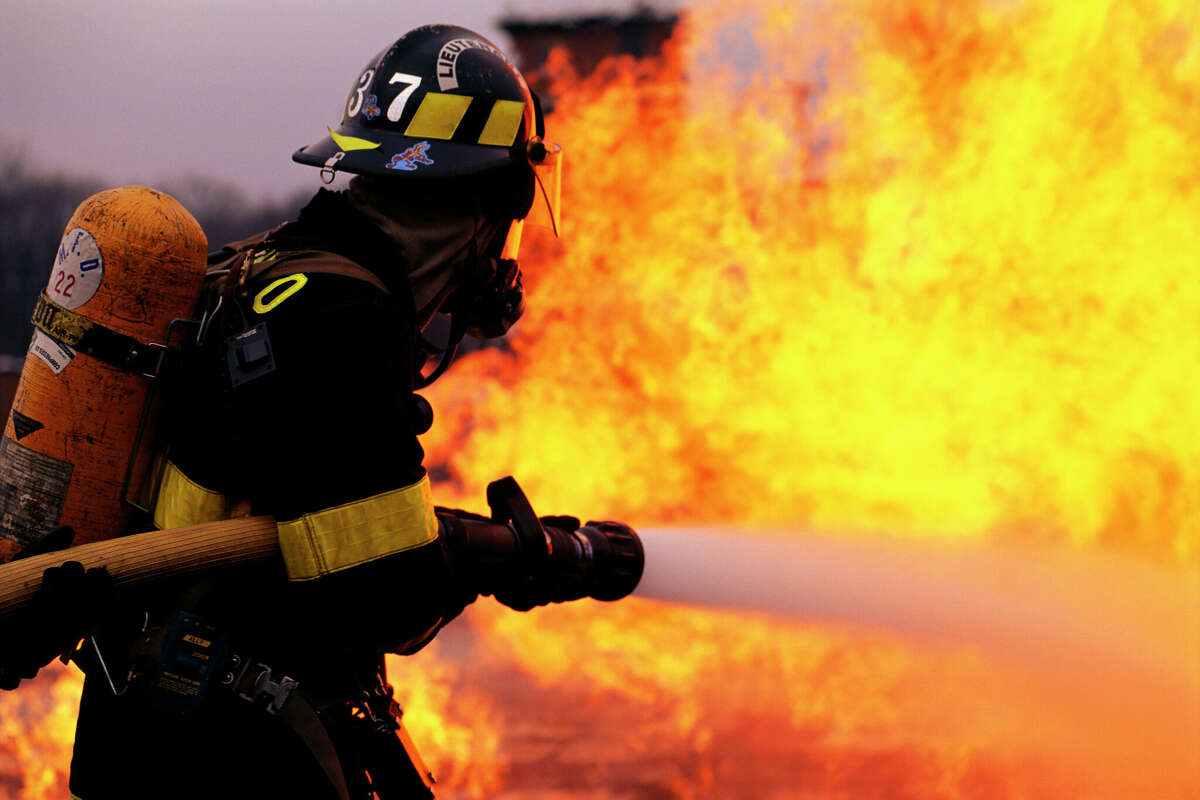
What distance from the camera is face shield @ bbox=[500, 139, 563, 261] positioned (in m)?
2.45

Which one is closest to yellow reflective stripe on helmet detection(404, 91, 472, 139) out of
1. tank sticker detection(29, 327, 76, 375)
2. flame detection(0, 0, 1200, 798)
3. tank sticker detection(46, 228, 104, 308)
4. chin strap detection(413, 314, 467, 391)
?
chin strap detection(413, 314, 467, 391)

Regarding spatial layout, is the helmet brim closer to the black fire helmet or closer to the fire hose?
the black fire helmet

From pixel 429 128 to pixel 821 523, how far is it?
4.75 m

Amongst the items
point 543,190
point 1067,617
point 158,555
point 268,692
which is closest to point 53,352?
point 158,555

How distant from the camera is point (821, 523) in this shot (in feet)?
21.6

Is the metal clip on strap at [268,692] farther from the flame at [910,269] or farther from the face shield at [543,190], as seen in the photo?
the flame at [910,269]

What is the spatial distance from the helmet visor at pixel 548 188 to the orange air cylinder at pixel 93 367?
0.79 m

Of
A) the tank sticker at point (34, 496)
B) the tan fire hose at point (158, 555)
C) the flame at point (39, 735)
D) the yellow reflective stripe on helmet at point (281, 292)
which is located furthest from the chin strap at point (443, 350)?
the flame at point (39, 735)

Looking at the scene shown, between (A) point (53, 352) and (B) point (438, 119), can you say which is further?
(B) point (438, 119)

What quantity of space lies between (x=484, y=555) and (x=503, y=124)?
0.88 m

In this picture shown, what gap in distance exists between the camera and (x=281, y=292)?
192 centimetres

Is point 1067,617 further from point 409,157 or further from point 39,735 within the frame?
point 39,735

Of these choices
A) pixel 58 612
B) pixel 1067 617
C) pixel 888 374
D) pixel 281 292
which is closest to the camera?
pixel 58 612

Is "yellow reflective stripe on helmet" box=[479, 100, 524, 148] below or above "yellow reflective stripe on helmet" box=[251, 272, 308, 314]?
above
